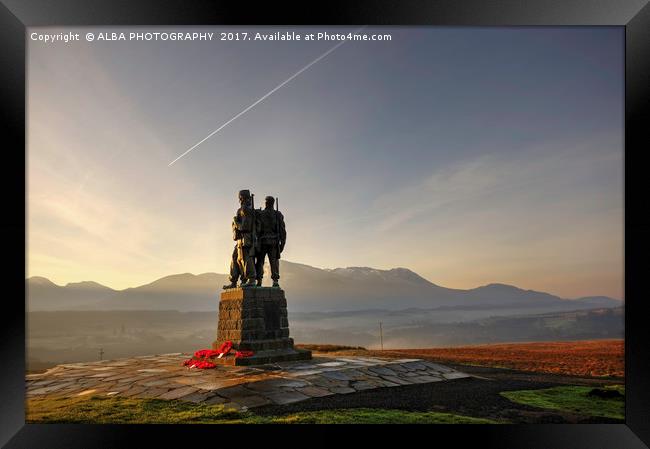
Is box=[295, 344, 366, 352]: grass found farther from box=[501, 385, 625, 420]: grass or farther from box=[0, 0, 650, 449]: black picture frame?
box=[0, 0, 650, 449]: black picture frame

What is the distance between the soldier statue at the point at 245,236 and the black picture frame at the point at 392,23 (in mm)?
5407

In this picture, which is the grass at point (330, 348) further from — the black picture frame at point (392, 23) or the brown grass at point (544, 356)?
the black picture frame at point (392, 23)

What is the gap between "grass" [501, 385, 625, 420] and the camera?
281 inches

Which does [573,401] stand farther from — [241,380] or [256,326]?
[256,326]

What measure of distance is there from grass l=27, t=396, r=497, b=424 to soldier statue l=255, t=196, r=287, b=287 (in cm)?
524

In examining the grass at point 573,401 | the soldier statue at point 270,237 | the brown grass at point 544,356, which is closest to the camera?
the grass at point 573,401

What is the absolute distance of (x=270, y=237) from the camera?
12109 millimetres

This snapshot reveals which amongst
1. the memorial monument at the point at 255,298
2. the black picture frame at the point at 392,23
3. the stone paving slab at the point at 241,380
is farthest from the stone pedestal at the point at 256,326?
the black picture frame at the point at 392,23

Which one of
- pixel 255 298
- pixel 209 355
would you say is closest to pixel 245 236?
pixel 255 298

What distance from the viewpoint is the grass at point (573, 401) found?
715 cm

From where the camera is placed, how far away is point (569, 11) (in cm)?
671

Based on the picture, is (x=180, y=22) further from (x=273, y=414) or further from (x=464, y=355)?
(x=464, y=355)

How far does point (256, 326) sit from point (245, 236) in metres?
2.39

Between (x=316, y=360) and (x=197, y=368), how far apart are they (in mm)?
2921
